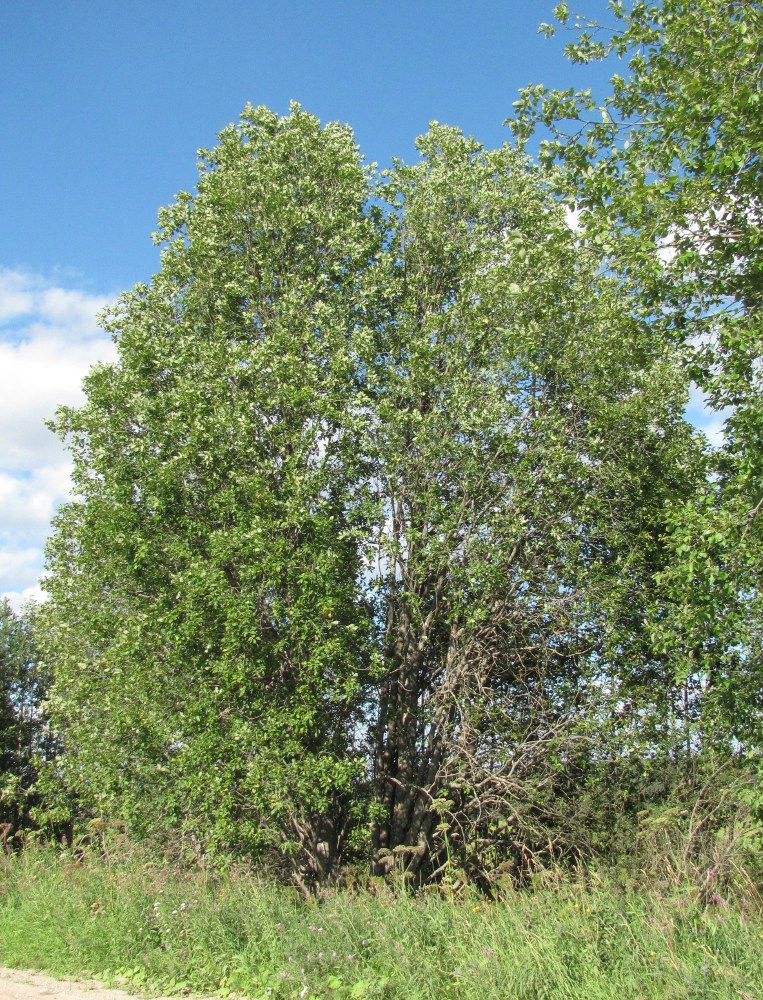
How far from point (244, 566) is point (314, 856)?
4412 millimetres

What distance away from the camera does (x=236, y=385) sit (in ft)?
36.5

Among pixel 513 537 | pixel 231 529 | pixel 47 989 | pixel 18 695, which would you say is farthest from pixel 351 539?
pixel 18 695

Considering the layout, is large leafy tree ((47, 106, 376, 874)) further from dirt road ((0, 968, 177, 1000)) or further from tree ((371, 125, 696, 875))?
dirt road ((0, 968, 177, 1000))

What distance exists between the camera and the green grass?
5062 millimetres

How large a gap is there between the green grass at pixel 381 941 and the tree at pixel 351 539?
1.41 m

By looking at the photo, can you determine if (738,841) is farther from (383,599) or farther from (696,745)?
(383,599)

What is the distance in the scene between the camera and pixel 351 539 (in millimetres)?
11180

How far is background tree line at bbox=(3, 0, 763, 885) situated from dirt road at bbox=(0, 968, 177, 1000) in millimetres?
2366

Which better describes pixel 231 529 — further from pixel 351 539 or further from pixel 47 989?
pixel 47 989

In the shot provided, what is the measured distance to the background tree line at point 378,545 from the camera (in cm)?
991

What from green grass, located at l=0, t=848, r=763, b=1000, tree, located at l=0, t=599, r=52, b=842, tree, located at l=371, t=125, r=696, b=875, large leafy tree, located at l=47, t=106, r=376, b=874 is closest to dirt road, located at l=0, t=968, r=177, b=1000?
green grass, located at l=0, t=848, r=763, b=1000

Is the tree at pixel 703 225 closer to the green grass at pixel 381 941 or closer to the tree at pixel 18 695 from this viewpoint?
the green grass at pixel 381 941

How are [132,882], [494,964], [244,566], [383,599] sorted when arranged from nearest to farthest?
[494,964], [132,882], [244,566], [383,599]

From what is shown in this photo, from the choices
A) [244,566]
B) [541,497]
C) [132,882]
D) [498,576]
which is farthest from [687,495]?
[132,882]
